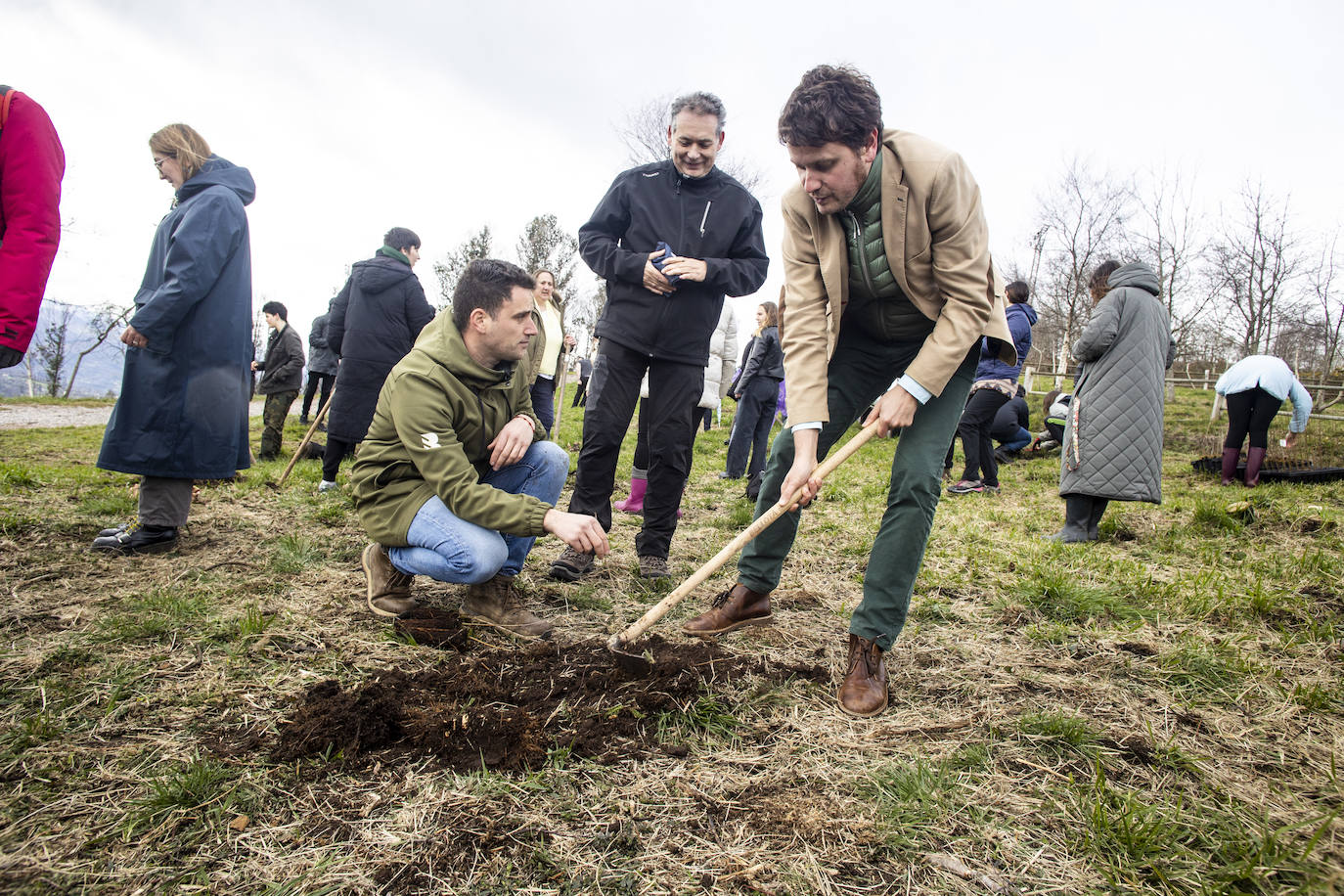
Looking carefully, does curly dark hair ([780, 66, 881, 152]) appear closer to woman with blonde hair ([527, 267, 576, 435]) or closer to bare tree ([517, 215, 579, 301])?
woman with blonde hair ([527, 267, 576, 435])

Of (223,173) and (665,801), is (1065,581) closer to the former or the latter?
(665,801)

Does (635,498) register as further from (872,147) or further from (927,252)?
(872,147)

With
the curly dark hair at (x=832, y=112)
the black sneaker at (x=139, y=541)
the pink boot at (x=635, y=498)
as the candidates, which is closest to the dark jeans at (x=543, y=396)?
the pink boot at (x=635, y=498)

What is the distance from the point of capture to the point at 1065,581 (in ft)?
11.6

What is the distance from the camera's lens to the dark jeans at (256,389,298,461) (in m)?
7.63

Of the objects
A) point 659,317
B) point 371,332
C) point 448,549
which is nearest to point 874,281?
point 659,317

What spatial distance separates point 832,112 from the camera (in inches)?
87.1

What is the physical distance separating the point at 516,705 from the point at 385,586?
3.43 ft

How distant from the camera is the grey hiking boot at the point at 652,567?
3.70 meters

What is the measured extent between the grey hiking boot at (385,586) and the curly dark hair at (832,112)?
2331mm

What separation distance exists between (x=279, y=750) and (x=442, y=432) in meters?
1.18

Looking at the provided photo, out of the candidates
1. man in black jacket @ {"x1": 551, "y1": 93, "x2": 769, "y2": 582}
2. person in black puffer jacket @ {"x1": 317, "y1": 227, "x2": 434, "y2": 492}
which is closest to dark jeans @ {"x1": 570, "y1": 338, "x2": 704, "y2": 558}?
man in black jacket @ {"x1": 551, "y1": 93, "x2": 769, "y2": 582}

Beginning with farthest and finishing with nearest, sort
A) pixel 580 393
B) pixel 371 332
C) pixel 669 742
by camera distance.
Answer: pixel 580 393 → pixel 371 332 → pixel 669 742

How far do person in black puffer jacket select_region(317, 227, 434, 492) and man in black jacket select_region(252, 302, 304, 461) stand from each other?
247 centimetres
